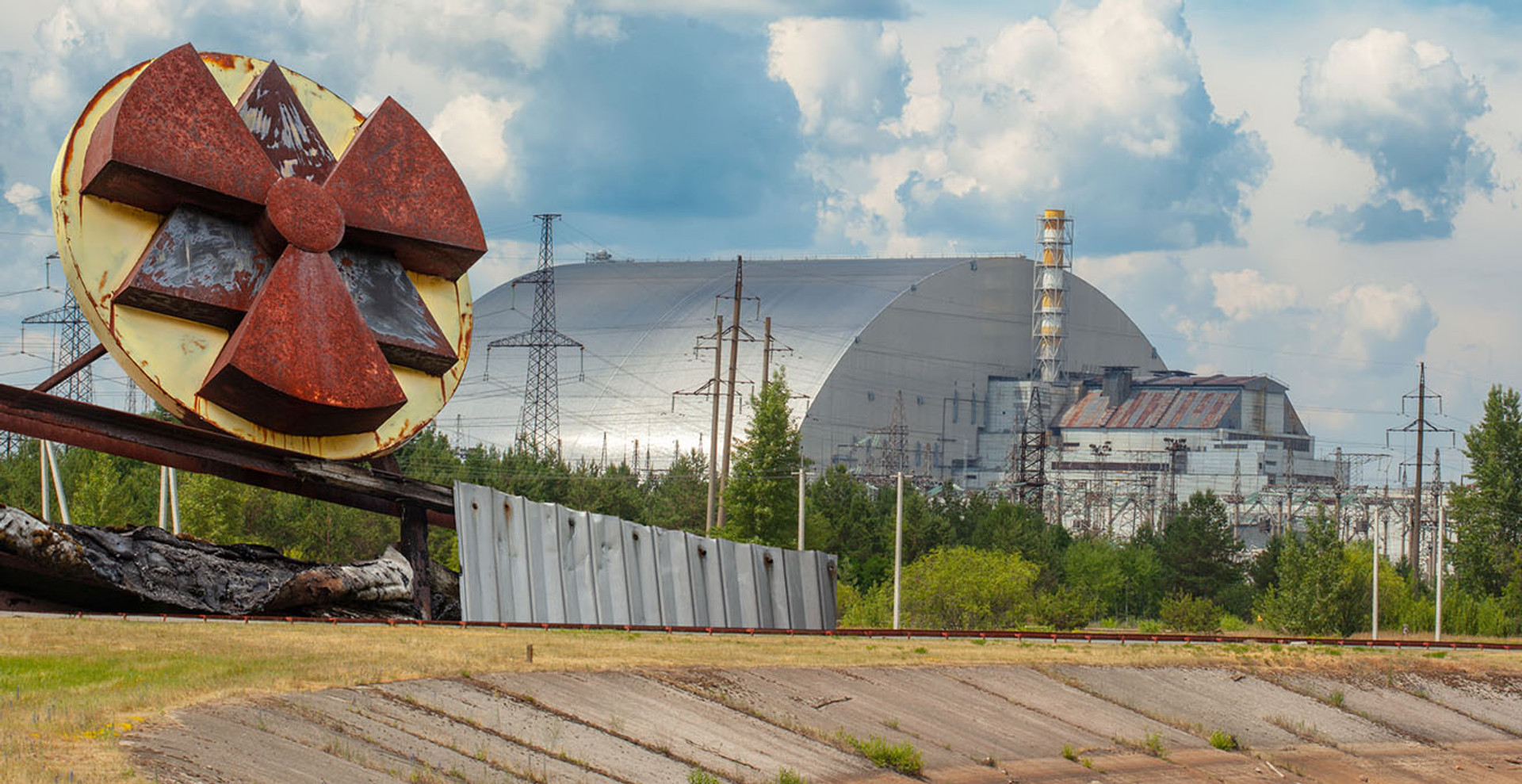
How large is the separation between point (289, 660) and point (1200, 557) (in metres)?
66.9

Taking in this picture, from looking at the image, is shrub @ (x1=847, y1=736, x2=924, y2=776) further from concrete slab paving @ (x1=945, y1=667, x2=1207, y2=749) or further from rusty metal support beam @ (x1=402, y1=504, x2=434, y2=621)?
rusty metal support beam @ (x1=402, y1=504, x2=434, y2=621)

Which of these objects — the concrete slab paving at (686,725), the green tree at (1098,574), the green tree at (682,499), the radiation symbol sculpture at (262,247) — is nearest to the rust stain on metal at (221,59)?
the radiation symbol sculpture at (262,247)

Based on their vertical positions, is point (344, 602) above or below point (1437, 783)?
above

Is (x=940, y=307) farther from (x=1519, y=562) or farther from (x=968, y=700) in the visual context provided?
(x=968, y=700)

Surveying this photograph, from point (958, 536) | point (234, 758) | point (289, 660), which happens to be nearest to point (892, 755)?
point (289, 660)

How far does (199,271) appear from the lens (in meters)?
25.5

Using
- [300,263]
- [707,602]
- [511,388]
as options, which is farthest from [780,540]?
[511,388]

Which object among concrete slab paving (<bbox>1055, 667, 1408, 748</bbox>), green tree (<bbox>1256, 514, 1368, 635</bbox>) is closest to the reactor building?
green tree (<bbox>1256, 514, 1368, 635</bbox>)

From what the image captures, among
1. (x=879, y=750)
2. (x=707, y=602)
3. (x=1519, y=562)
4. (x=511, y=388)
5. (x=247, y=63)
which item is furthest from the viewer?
(x=511, y=388)

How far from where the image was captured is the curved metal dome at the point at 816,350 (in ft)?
355

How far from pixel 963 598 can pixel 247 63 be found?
37833 mm

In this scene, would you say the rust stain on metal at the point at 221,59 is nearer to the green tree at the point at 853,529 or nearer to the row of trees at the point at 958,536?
the row of trees at the point at 958,536

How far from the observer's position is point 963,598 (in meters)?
59.9

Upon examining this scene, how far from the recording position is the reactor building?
4272 inches
